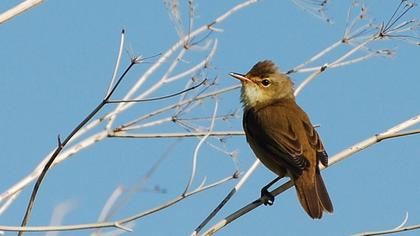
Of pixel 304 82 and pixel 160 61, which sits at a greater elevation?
pixel 160 61

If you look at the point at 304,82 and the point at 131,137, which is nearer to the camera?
the point at 131,137

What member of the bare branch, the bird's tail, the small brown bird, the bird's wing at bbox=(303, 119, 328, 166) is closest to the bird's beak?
the small brown bird

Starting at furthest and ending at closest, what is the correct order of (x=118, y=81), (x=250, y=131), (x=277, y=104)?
(x=277, y=104)
(x=250, y=131)
(x=118, y=81)

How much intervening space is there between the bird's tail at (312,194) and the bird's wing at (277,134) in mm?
82

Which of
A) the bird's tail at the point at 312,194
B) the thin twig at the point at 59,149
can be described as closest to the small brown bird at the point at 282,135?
the bird's tail at the point at 312,194

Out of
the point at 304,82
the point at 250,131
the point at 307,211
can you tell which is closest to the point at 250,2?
the point at 304,82

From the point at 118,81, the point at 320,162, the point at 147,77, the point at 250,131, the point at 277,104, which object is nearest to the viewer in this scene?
the point at 118,81

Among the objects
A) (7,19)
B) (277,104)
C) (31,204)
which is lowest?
(31,204)

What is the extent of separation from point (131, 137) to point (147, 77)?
53cm

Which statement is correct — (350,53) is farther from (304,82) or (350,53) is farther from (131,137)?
(131,137)

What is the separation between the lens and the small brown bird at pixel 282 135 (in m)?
4.97

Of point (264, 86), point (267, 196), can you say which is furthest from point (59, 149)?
point (264, 86)

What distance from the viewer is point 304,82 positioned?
496 cm

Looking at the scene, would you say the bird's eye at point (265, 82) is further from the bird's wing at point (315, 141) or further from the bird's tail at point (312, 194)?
the bird's tail at point (312, 194)
